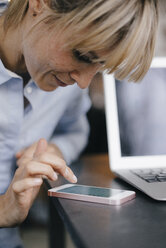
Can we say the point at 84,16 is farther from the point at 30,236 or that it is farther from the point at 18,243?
the point at 30,236

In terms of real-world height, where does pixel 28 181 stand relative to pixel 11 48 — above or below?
below

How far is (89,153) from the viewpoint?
1.14m

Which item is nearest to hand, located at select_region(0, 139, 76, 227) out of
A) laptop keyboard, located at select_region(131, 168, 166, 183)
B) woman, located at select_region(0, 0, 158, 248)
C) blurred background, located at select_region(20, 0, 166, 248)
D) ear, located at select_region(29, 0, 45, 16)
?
woman, located at select_region(0, 0, 158, 248)

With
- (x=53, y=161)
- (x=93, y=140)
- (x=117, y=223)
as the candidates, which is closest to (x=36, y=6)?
(x=53, y=161)

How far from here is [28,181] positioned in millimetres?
491

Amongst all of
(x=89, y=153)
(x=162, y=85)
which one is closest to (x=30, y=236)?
(x=89, y=153)

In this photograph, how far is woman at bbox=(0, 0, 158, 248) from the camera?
52 cm

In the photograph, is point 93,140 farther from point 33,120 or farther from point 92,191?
point 92,191

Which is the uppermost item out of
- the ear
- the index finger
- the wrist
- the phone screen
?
the ear

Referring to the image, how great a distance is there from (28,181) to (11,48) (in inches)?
16.0

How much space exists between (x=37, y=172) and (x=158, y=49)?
2.89ft

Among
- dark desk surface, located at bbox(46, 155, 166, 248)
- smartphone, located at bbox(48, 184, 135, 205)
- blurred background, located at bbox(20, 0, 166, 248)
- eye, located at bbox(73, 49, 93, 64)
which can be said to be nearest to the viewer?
dark desk surface, located at bbox(46, 155, 166, 248)

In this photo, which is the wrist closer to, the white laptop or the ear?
the white laptop

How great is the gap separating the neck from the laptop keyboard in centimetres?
40
